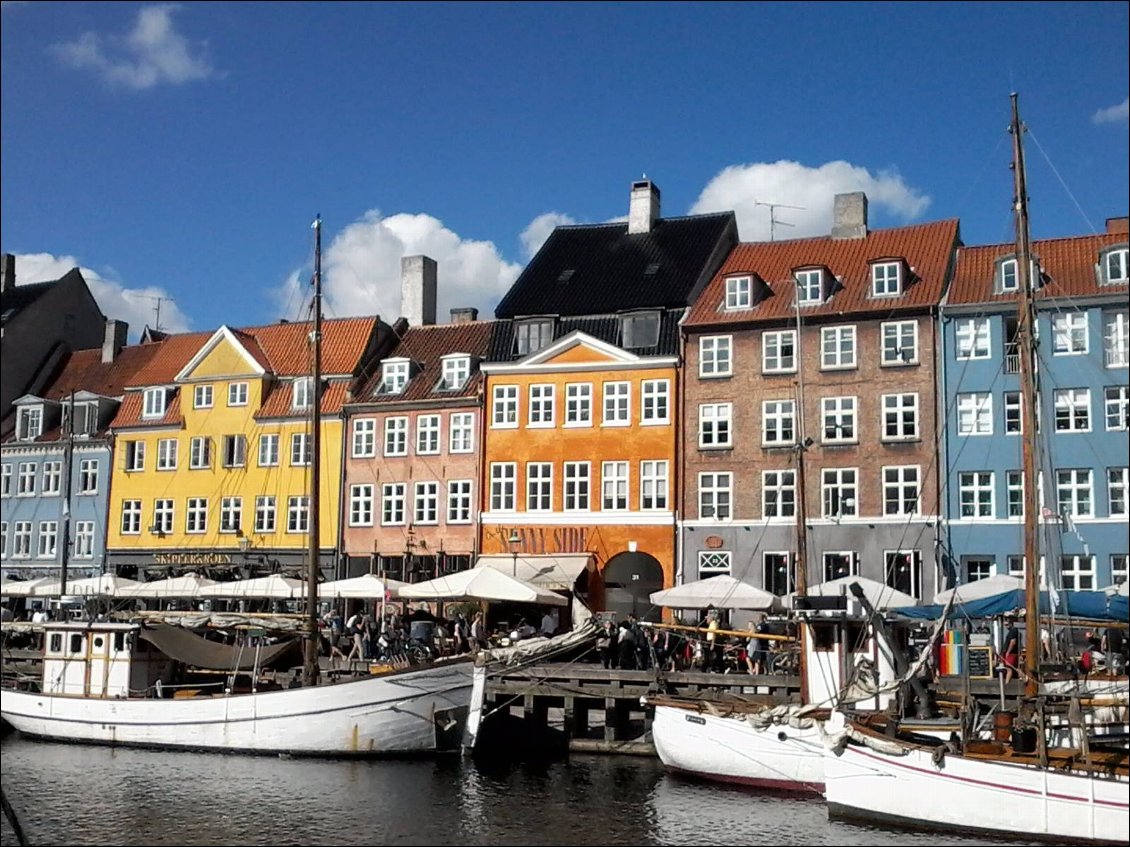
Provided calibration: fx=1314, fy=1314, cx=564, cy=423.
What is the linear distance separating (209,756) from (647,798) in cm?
1138

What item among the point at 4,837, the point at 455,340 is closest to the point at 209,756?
the point at 4,837

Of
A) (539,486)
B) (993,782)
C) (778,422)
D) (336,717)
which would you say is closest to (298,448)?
(539,486)

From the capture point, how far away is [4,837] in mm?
20578

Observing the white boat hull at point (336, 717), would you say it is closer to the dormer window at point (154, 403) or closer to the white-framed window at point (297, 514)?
the white-framed window at point (297, 514)

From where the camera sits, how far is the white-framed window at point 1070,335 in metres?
40.1

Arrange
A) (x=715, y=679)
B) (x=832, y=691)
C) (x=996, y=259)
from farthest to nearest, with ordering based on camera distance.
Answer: (x=996, y=259) < (x=715, y=679) < (x=832, y=691)

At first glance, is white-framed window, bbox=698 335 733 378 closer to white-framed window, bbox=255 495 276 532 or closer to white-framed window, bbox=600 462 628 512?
white-framed window, bbox=600 462 628 512

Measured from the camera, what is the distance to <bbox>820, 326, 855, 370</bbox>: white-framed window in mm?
42750

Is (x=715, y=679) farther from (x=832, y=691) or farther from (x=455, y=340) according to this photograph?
(x=455, y=340)

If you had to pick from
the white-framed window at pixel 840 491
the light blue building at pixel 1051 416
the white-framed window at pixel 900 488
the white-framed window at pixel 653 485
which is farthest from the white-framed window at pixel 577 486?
the light blue building at pixel 1051 416

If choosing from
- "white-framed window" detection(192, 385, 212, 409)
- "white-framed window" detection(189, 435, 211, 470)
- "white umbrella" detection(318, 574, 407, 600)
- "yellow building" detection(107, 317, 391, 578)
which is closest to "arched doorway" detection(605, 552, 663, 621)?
"white umbrella" detection(318, 574, 407, 600)

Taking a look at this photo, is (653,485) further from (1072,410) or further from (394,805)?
(394,805)

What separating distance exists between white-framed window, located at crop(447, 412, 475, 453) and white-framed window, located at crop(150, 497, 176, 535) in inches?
508

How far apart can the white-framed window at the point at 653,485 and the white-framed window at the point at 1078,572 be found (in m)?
12.8
